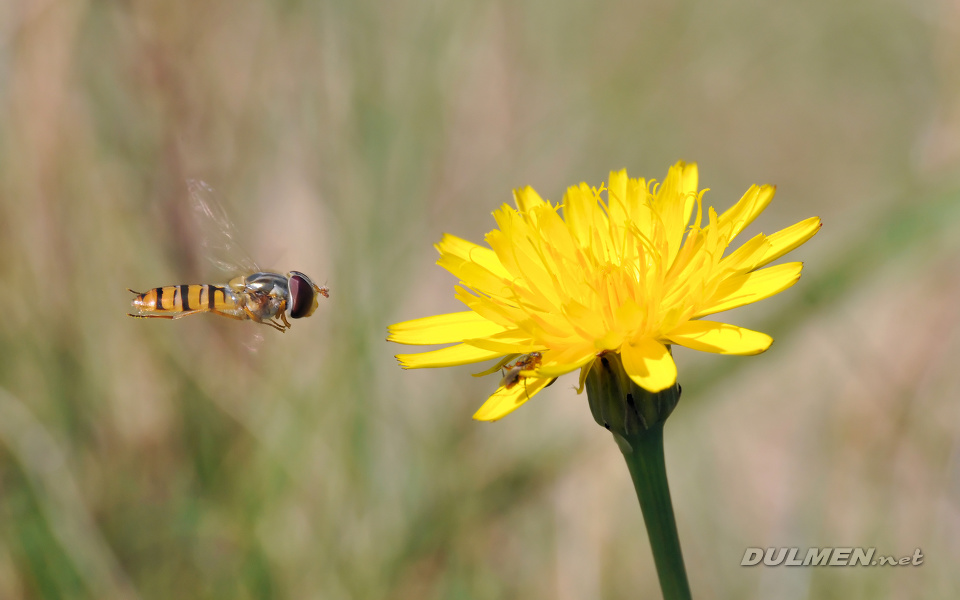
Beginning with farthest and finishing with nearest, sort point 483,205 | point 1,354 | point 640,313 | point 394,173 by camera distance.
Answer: point 483,205
point 394,173
point 1,354
point 640,313

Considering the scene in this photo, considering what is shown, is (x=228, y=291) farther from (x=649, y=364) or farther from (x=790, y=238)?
(x=790, y=238)

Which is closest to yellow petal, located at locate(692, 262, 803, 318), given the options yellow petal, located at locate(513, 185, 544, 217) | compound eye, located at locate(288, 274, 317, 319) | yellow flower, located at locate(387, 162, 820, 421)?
yellow flower, located at locate(387, 162, 820, 421)

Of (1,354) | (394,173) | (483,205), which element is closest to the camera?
(1,354)

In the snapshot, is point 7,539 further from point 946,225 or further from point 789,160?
point 789,160

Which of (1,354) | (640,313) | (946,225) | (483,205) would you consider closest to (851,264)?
(946,225)

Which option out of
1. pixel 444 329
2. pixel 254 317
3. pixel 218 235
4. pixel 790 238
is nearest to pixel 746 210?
pixel 790 238

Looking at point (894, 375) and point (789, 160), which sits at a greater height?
point (789, 160)
